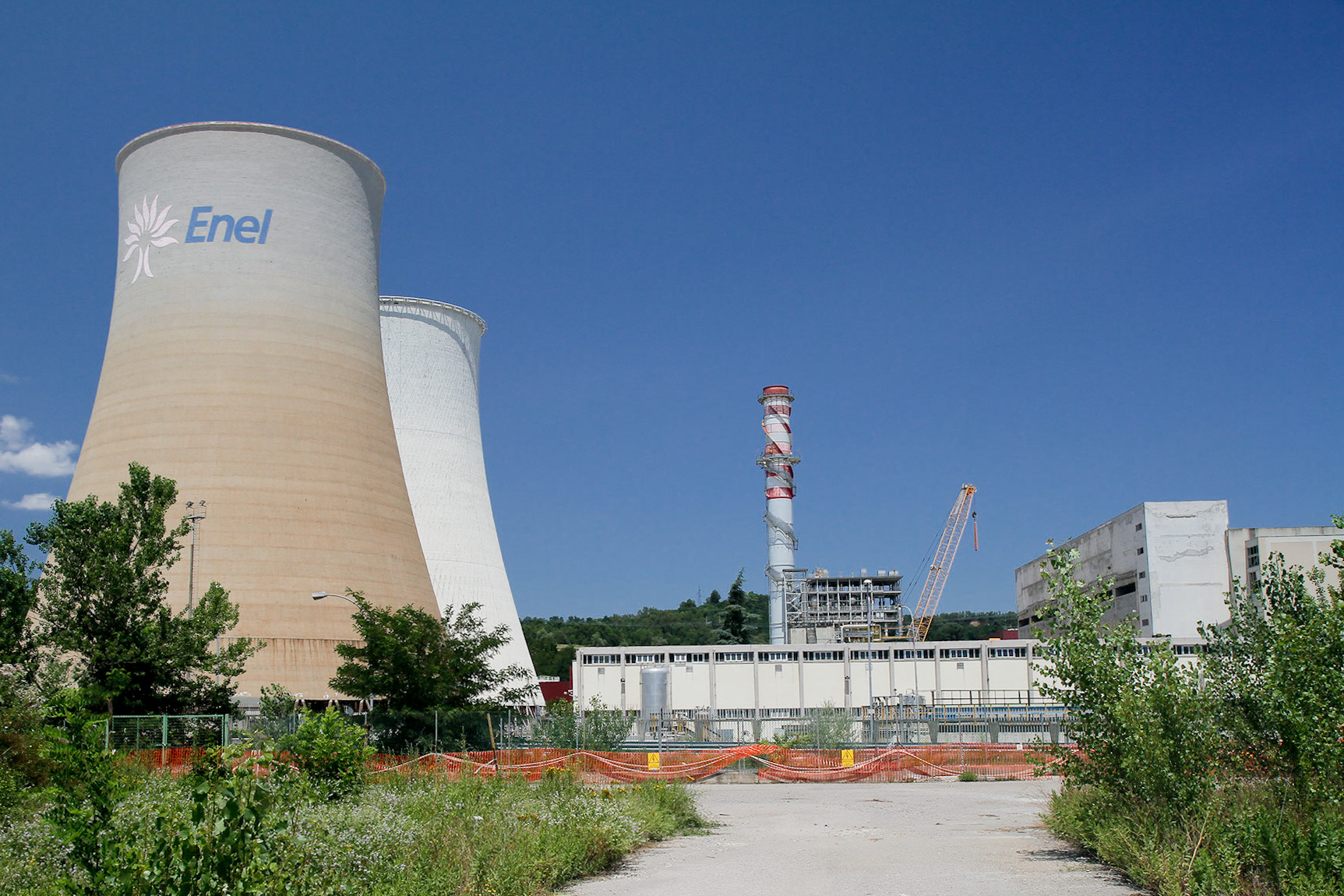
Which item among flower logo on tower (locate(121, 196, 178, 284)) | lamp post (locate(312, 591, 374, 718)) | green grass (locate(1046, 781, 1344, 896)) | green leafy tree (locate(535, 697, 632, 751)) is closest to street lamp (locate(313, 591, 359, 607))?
lamp post (locate(312, 591, 374, 718))

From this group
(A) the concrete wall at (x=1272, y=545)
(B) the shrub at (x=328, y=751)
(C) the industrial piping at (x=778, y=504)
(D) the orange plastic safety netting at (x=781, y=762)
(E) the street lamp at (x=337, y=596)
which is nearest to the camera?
(B) the shrub at (x=328, y=751)

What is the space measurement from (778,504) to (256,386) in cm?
4348

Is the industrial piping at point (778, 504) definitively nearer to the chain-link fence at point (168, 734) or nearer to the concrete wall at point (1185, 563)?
the concrete wall at point (1185, 563)

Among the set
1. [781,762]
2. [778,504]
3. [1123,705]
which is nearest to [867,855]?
[1123,705]

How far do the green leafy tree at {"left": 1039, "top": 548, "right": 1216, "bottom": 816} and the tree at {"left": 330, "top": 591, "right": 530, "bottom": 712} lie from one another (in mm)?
14024

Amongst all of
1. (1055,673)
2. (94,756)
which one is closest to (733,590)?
(1055,673)

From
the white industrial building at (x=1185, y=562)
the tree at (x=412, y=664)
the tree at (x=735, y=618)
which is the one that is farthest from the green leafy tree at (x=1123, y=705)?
the tree at (x=735, y=618)

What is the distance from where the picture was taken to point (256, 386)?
2348 cm

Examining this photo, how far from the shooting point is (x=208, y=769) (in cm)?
599

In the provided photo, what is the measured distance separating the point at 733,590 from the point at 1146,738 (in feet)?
237

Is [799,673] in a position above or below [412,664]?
below

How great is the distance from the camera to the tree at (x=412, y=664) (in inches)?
840

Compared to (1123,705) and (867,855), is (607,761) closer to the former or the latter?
(867,855)

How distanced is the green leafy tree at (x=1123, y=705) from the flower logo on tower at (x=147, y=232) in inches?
850
